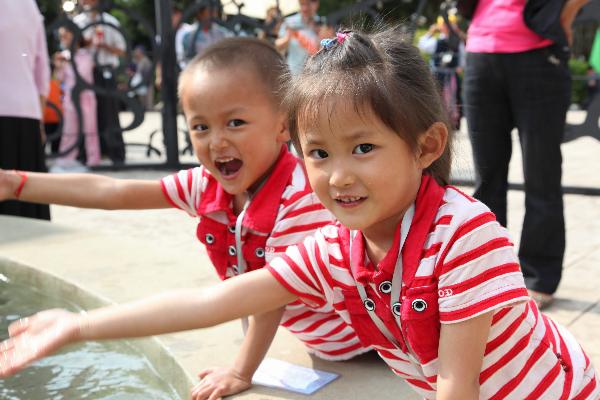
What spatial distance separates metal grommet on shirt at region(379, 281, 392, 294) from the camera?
1698mm

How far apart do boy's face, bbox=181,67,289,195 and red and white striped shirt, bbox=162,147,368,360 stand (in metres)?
0.08

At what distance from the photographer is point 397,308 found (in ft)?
5.55

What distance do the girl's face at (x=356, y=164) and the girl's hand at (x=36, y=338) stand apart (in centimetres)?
60

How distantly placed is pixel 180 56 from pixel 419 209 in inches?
286

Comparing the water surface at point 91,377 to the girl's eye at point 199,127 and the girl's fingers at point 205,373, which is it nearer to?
the girl's fingers at point 205,373

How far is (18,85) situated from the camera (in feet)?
13.7

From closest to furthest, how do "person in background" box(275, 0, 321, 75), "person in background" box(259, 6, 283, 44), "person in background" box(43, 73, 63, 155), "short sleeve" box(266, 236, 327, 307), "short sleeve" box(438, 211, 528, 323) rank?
"short sleeve" box(438, 211, 528, 323) < "short sleeve" box(266, 236, 327, 307) < "person in background" box(275, 0, 321, 75) < "person in background" box(259, 6, 283, 44) < "person in background" box(43, 73, 63, 155)

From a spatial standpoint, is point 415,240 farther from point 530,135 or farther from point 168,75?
point 168,75

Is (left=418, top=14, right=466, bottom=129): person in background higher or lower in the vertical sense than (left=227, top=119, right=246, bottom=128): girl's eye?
lower

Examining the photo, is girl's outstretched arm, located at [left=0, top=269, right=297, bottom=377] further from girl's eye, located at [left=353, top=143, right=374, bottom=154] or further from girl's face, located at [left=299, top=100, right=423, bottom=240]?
girl's eye, located at [left=353, top=143, right=374, bottom=154]

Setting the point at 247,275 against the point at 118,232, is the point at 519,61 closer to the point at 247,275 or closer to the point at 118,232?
the point at 247,275

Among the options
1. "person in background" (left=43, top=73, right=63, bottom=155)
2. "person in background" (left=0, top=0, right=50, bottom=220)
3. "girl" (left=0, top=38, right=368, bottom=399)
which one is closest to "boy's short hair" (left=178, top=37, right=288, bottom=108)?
"girl" (left=0, top=38, right=368, bottom=399)

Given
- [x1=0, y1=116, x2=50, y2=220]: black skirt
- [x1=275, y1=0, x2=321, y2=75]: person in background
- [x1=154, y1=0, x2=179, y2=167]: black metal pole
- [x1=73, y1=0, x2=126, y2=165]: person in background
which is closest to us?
[x1=0, y1=116, x2=50, y2=220]: black skirt

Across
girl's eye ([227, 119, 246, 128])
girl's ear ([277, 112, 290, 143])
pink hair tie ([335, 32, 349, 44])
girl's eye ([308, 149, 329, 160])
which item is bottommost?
girl's ear ([277, 112, 290, 143])
